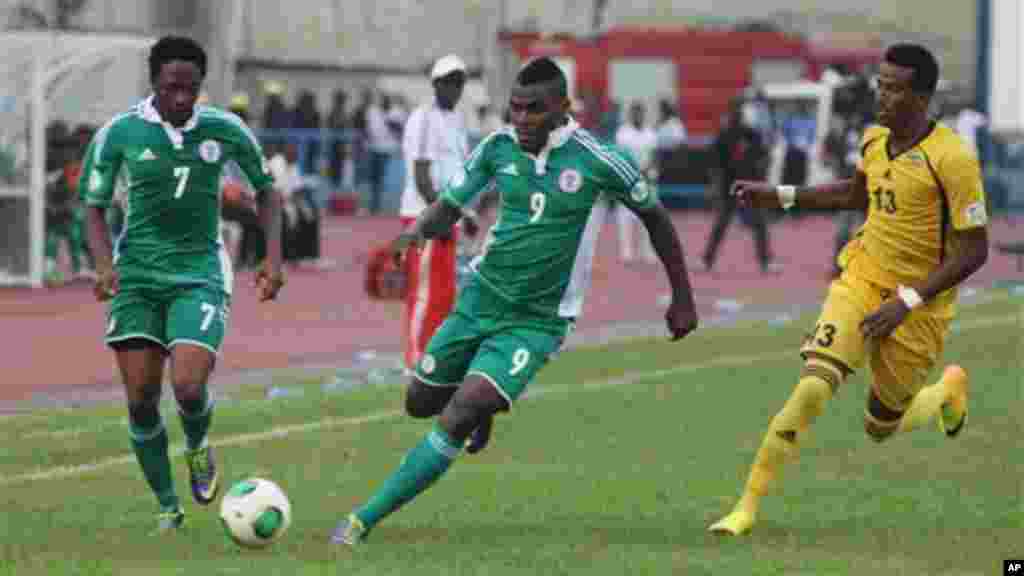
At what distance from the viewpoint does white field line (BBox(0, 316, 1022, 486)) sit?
13.2 m

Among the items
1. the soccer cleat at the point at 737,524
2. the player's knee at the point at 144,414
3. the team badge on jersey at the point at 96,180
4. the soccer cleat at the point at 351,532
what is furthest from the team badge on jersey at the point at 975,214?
the team badge on jersey at the point at 96,180

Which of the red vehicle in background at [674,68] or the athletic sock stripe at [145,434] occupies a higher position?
the athletic sock stripe at [145,434]

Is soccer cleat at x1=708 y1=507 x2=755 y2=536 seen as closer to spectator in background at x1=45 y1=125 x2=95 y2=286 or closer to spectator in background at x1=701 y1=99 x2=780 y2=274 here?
spectator in background at x1=45 y1=125 x2=95 y2=286

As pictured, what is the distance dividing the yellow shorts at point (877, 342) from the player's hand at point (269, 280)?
2.19 metres

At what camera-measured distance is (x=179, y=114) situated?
1095 cm

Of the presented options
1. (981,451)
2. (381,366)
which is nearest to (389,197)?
(381,366)

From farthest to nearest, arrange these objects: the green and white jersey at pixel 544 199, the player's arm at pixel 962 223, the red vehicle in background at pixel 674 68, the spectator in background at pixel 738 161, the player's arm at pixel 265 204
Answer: the red vehicle in background at pixel 674 68 < the spectator in background at pixel 738 161 < the player's arm at pixel 265 204 < the player's arm at pixel 962 223 < the green and white jersey at pixel 544 199

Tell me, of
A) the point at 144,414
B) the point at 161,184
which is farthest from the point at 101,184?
the point at 144,414

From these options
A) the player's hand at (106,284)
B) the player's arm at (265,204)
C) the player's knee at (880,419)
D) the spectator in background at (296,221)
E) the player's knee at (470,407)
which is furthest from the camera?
the spectator in background at (296,221)

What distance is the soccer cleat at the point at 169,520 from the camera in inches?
432

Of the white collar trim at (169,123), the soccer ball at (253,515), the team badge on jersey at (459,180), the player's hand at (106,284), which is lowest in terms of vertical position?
the soccer ball at (253,515)

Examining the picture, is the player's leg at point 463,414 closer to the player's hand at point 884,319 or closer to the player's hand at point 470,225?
the player's hand at point 884,319

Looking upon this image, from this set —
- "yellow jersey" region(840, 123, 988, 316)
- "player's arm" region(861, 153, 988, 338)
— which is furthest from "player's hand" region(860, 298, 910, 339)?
"yellow jersey" region(840, 123, 988, 316)

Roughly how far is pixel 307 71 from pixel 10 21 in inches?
436
